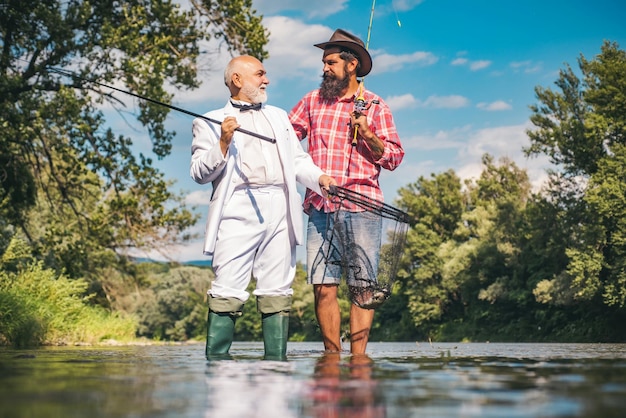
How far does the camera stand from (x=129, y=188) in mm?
18562

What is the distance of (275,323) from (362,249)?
126 cm

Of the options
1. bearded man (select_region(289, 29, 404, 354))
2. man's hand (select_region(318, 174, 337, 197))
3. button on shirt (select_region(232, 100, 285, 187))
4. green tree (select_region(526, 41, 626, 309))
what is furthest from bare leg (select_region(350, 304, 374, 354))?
green tree (select_region(526, 41, 626, 309))

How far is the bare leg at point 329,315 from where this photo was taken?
7473 millimetres

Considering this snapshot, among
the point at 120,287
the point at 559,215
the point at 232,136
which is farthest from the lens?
the point at 559,215

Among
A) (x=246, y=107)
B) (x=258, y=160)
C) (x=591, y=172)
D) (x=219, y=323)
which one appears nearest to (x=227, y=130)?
(x=258, y=160)

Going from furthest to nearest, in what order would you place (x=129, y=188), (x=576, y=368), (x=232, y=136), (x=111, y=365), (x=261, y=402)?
(x=129, y=188)
(x=232, y=136)
(x=111, y=365)
(x=576, y=368)
(x=261, y=402)

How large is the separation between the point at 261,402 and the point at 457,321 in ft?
210

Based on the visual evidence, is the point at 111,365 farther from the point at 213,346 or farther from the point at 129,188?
the point at 129,188

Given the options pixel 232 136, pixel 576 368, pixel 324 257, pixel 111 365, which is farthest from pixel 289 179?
pixel 576 368

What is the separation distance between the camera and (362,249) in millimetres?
7289

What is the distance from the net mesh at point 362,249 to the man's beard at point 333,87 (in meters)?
0.94

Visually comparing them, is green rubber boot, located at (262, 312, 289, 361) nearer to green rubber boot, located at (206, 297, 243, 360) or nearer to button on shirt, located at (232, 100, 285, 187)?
green rubber boot, located at (206, 297, 243, 360)

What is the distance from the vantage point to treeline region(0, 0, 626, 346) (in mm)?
17359

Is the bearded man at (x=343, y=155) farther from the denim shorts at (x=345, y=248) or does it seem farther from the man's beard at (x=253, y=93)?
the man's beard at (x=253, y=93)
